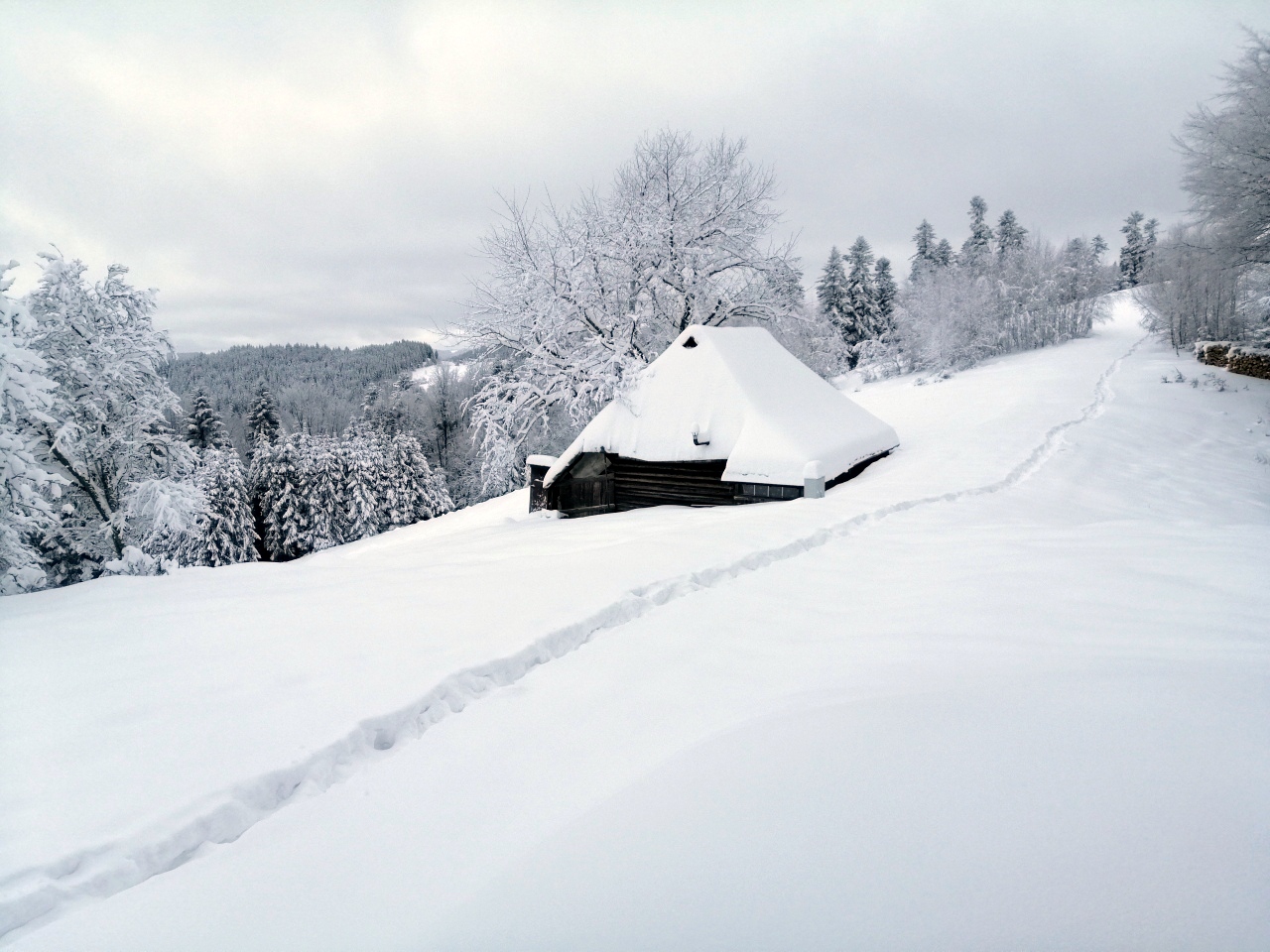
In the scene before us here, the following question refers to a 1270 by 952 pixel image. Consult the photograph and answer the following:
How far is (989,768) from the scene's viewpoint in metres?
2.67

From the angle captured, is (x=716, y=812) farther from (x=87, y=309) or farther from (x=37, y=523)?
(x=87, y=309)

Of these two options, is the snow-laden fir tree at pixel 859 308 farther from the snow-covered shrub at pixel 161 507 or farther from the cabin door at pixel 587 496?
the snow-covered shrub at pixel 161 507

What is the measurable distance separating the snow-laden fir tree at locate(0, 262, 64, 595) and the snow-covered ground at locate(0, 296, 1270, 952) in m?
4.52

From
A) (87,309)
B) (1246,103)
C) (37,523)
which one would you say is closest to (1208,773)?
(37,523)

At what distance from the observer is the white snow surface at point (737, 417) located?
11.4 metres

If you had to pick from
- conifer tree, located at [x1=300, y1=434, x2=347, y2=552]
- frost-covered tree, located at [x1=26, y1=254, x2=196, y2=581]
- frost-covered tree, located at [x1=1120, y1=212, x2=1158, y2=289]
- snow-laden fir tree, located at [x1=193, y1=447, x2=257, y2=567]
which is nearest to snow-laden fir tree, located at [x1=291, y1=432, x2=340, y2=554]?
conifer tree, located at [x1=300, y1=434, x2=347, y2=552]

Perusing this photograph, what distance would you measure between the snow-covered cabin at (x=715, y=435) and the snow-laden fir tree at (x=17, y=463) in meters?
8.76

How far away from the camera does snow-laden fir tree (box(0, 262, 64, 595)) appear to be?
8789 millimetres

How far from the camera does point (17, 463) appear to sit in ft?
29.1

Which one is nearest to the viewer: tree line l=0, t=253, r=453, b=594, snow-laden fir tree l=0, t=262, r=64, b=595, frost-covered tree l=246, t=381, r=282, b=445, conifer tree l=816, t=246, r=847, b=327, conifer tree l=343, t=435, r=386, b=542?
snow-laden fir tree l=0, t=262, r=64, b=595

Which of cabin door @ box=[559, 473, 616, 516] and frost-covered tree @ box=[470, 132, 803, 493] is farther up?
frost-covered tree @ box=[470, 132, 803, 493]

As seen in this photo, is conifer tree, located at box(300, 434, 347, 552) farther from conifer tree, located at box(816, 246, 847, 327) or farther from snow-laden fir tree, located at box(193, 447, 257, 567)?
conifer tree, located at box(816, 246, 847, 327)

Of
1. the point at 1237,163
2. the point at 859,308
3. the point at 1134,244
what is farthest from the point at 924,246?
the point at 1237,163

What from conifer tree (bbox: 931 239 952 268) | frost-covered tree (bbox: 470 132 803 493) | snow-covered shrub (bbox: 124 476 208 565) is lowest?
snow-covered shrub (bbox: 124 476 208 565)
